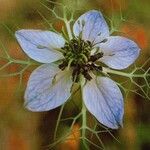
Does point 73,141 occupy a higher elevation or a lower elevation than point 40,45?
lower

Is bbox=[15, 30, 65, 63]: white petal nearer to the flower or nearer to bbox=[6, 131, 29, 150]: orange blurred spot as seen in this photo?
the flower

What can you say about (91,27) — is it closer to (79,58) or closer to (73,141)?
(79,58)

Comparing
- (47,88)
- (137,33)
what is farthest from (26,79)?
(137,33)

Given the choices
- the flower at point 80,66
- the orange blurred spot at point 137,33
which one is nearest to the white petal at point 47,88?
the flower at point 80,66

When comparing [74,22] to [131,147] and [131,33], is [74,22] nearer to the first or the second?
[131,33]

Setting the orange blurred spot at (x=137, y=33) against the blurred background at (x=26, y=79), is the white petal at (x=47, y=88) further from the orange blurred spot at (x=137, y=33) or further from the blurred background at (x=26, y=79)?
the orange blurred spot at (x=137, y=33)

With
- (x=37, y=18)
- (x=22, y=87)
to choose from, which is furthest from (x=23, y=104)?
(x=37, y=18)

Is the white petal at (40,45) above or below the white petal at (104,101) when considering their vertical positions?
above
